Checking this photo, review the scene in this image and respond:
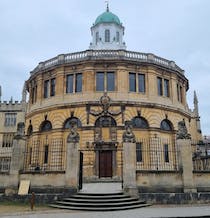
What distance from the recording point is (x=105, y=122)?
25.9 m

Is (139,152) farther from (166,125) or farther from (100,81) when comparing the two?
(100,81)

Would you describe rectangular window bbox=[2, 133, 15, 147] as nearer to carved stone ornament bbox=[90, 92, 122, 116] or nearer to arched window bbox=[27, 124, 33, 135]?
arched window bbox=[27, 124, 33, 135]

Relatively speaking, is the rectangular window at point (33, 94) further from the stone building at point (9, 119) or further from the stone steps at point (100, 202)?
the stone steps at point (100, 202)

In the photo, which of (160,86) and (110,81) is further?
(160,86)

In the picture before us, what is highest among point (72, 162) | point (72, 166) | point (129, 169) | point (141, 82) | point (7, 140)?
point (141, 82)

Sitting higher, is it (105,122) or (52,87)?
(52,87)

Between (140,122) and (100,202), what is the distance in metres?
14.7

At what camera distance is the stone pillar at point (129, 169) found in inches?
562

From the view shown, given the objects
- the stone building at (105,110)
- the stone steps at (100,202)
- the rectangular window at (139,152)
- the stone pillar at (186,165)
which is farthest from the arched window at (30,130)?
the stone pillar at (186,165)

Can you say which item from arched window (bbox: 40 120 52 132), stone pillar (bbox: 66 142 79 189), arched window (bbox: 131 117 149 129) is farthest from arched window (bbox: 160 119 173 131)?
stone pillar (bbox: 66 142 79 189)

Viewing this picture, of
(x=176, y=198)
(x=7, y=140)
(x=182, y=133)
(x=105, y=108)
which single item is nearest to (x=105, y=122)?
(x=105, y=108)

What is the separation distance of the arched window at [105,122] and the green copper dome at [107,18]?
27275 millimetres

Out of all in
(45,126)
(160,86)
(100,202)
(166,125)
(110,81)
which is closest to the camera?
(100,202)

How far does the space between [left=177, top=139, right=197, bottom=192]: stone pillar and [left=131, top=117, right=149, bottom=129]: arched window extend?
427 inches
